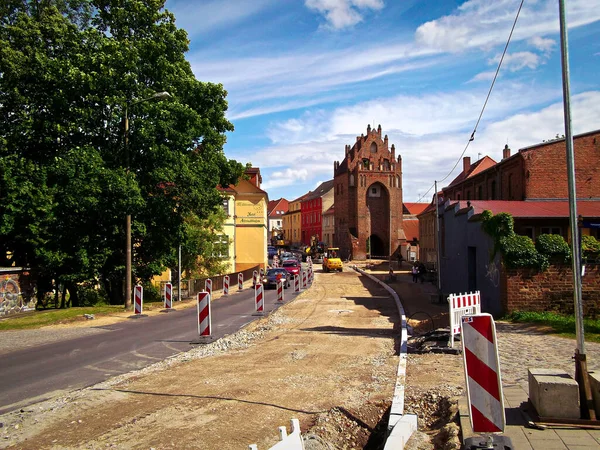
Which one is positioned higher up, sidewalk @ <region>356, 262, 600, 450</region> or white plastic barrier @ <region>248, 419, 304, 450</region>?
white plastic barrier @ <region>248, 419, 304, 450</region>

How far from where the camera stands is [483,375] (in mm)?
5160

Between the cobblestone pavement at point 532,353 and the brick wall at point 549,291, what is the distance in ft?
8.20

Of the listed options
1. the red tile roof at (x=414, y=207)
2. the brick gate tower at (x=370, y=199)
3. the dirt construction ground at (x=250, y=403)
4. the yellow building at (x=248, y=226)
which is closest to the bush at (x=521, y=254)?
the dirt construction ground at (x=250, y=403)

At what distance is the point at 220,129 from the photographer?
92.1 feet

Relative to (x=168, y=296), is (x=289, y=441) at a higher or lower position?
higher

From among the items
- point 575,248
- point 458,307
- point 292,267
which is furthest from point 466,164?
point 575,248

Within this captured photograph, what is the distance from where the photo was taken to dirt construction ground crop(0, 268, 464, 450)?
6312 millimetres

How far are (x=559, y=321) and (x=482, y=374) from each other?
1279 cm

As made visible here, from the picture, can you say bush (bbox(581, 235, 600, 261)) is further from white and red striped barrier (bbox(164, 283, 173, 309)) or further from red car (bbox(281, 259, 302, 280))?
red car (bbox(281, 259, 302, 280))

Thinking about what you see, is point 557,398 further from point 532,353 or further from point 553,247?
point 553,247

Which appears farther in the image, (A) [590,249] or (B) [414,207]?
(B) [414,207]

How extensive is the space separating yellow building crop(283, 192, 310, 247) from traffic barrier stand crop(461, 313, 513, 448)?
11309 cm

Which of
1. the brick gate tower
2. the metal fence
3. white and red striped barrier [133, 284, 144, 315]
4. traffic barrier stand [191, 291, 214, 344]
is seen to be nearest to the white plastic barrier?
traffic barrier stand [191, 291, 214, 344]

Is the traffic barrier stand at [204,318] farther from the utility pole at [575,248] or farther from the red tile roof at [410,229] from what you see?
the red tile roof at [410,229]
